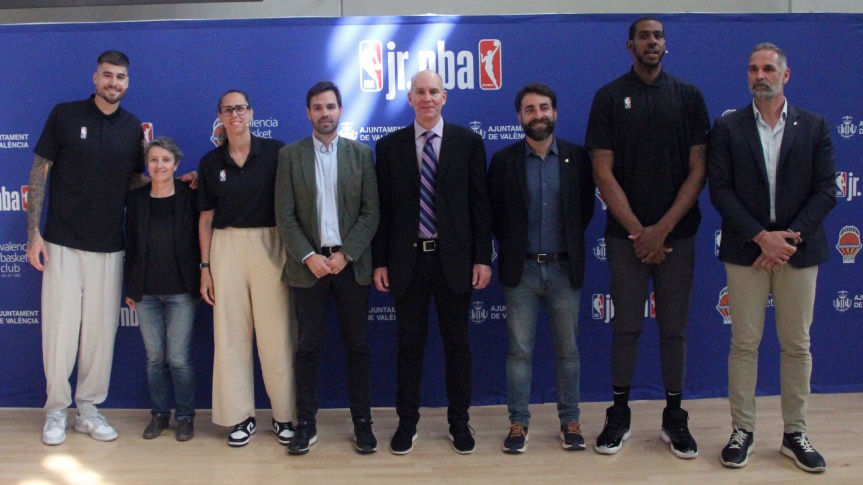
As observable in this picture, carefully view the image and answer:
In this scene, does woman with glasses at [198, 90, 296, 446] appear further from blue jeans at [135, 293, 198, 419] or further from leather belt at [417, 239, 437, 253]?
leather belt at [417, 239, 437, 253]

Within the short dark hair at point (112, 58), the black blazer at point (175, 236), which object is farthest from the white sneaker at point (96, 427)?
the short dark hair at point (112, 58)

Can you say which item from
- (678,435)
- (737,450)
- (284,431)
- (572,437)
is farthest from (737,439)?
(284,431)

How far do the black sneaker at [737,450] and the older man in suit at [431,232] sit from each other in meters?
1.17

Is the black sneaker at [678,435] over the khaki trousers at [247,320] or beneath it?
beneath

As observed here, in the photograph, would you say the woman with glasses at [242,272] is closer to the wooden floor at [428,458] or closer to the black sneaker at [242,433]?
the black sneaker at [242,433]

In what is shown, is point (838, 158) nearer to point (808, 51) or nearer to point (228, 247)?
point (808, 51)

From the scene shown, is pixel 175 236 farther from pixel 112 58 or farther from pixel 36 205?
pixel 112 58

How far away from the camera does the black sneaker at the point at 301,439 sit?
345 cm

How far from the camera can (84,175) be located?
3643mm

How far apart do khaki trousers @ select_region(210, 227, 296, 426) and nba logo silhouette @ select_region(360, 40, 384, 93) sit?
1.12 meters

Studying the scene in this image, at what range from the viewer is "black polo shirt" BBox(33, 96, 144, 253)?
3.64 meters

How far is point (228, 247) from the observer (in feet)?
11.6

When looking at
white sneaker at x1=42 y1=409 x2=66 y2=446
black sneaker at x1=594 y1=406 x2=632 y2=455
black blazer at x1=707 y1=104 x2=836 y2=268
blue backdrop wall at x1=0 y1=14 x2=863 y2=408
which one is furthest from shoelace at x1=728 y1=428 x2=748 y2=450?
white sneaker at x1=42 y1=409 x2=66 y2=446

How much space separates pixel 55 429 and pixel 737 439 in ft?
11.1
